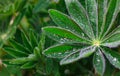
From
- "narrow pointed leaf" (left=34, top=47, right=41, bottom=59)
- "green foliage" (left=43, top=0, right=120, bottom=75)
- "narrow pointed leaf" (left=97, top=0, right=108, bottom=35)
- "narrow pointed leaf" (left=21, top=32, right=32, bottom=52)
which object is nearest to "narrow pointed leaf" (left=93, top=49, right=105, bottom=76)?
"green foliage" (left=43, top=0, right=120, bottom=75)

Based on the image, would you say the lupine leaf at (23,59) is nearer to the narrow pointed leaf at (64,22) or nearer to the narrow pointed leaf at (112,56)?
the narrow pointed leaf at (64,22)

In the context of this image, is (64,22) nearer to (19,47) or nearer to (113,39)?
(113,39)

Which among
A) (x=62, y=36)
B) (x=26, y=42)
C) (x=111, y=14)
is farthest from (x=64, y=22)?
(x=26, y=42)

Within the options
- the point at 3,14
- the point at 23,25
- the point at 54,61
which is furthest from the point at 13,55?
the point at 23,25

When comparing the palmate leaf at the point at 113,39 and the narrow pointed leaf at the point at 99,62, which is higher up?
the palmate leaf at the point at 113,39

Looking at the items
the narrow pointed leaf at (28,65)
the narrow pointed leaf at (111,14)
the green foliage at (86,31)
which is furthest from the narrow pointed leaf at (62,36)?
the narrow pointed leaf at (28,65)

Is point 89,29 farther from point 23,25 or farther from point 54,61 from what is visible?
point 23,25
